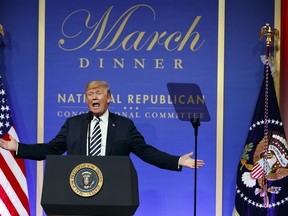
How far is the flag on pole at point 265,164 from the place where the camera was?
471 centimetres

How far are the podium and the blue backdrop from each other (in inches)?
73.5

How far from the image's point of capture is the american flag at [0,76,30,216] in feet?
16.0

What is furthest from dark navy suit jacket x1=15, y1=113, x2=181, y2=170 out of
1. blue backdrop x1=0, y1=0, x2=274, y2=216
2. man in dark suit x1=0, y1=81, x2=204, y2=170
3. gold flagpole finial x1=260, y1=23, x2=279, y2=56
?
gold flagpole finial x1=260, y1=23, x2=279, y2=56

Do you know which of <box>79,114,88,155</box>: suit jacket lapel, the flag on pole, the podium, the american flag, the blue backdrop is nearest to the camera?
the podium

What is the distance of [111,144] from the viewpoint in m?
3.90

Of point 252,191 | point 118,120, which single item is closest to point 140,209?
point 252,191

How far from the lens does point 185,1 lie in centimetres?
507

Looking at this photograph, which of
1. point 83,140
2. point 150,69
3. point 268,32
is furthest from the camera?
point 150,69

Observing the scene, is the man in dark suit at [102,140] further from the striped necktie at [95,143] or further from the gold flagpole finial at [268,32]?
the gold flagpole finial at [268,32]

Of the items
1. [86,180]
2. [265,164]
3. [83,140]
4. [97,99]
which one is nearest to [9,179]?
[83,140]

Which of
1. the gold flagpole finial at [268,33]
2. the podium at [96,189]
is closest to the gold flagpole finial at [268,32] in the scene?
the gold flagpole finial at [268,33]

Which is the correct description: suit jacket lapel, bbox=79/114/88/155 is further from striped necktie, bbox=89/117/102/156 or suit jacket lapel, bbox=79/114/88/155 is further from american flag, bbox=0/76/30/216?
american flag, bbox=0/76/30/216

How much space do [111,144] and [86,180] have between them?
2.48 ft

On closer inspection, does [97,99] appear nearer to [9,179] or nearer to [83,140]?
[83,140]
